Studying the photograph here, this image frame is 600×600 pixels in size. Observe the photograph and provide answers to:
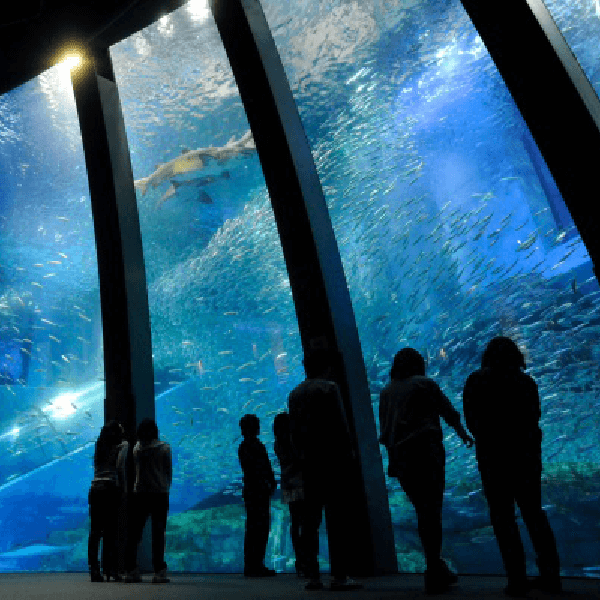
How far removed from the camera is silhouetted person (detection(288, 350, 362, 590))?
2.97 metres

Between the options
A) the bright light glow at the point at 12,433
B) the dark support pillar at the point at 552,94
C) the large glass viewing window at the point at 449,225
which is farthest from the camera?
the bright light glow at the point at 12,433

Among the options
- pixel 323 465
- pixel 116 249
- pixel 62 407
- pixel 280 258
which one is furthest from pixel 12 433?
pixel 323 465

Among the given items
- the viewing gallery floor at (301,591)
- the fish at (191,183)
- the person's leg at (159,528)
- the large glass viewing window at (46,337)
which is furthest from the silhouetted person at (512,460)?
the fish at (191,183)

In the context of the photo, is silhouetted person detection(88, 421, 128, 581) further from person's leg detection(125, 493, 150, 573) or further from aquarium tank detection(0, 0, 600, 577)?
aquarium tank detection(0, 0, 600, 577)

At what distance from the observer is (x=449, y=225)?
12.8 m

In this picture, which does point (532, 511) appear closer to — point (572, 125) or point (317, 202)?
point (572, 125)

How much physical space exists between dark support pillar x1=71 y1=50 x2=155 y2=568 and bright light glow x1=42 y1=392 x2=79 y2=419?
12434 mm

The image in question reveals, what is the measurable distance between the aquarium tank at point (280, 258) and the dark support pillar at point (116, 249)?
1.82 m

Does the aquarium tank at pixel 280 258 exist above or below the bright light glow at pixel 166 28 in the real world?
below

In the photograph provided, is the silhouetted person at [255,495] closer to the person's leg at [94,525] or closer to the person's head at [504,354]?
the person's leg at [94,525]

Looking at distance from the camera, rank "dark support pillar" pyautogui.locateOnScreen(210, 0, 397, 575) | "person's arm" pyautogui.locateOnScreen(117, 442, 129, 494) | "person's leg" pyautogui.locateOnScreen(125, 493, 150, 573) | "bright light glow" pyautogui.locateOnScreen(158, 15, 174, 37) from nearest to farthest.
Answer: "dark support pillar" pyautogui.locateOnScreen(210, 0, 397, 575) → "person's leg" pyautogui.locateOnScreen(125, 493, 150, 573) → "person's arm" pyautogui.locateOnScreen(117, 442, 129, 494) → "bright light glow" pyautogui.locateOnScreen(158, 15, 174, 37)

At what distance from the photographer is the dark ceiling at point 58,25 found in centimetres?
528

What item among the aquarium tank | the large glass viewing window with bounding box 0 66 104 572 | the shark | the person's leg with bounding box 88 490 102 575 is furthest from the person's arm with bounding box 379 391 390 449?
the shark

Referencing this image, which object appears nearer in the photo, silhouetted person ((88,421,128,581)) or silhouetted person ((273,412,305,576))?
silhouetted person ((273,412,305,576))
